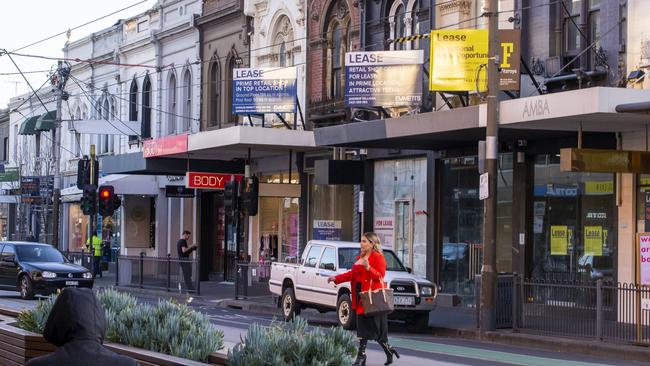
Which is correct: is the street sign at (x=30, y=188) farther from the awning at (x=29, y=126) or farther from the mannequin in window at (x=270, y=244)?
the mannequin in window at (x=270, y=244)

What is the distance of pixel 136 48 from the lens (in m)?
46.2

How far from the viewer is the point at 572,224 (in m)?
24.4

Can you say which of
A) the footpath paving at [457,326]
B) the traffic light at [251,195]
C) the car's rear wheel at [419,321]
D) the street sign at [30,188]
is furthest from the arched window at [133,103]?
the car's rear wheel at [419,321]

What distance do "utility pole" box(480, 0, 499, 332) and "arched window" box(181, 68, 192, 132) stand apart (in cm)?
2219

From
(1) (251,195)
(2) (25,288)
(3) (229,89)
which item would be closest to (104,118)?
(3) (229,89)

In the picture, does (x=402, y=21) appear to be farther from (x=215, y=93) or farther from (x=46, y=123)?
(x=46, y=123)

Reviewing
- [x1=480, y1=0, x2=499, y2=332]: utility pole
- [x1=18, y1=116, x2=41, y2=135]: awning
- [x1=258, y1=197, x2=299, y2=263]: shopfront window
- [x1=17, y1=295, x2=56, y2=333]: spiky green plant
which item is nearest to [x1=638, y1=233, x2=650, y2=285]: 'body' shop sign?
[x1=480, y1=0, x2=499, y2=332]: utility pole

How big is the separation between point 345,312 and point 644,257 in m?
5.96

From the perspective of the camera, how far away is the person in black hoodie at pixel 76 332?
17.4 feet

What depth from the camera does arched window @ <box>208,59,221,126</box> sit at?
40094mm

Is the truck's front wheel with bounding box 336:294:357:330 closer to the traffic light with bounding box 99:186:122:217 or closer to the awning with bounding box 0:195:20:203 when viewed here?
the traffic light with bounding box 99:186:122:217

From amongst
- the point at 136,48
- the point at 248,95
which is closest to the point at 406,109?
the point at 248,95

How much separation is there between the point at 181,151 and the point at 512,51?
527 inches

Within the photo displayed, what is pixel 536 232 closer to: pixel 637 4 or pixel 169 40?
pixel 637 4
